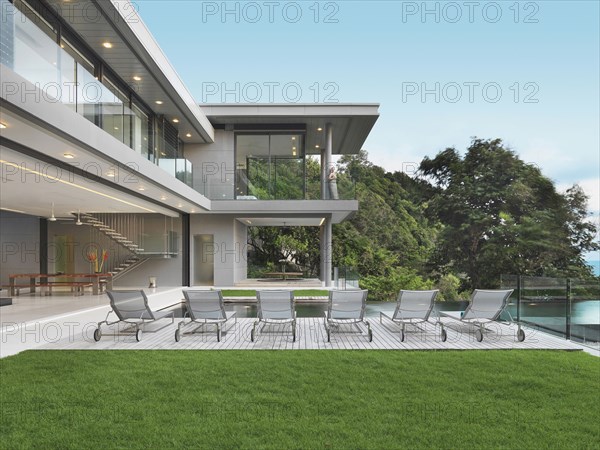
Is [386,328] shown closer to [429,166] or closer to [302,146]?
[302,146]

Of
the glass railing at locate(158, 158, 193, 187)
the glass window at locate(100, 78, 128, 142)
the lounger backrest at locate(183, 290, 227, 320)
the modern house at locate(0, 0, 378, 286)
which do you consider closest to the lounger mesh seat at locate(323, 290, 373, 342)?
the lounger backrest at locate(183, 290, 227, 320)

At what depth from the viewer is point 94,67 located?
11.7 metres

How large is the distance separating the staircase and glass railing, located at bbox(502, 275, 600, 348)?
14.1 meters

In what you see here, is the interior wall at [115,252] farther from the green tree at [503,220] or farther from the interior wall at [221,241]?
the green tree at [503,220]

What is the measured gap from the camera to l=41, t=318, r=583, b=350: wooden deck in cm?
723

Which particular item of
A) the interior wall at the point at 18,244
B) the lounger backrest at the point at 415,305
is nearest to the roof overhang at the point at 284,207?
the interior wall at the point at 18,244

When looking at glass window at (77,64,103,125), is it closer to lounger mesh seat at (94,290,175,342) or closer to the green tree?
lounger mesh seat at (94,290,175,342)

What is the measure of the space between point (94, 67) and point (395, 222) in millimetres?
27140

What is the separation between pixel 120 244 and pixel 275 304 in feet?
37.0

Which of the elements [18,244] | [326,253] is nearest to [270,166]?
[326,253]

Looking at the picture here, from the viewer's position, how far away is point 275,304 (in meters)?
8.27

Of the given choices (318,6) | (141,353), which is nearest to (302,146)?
(318,6)

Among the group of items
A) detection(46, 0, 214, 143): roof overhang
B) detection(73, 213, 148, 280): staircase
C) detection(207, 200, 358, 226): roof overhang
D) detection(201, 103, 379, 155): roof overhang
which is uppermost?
detection(201, 103, 379, 155): roof overhang

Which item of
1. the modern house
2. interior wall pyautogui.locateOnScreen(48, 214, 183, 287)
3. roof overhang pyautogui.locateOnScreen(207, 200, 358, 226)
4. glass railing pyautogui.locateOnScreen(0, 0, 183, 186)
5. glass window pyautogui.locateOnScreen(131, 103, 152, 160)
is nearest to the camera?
glass railing pyautogui.locateOnScreen(0, 0, 183, 186)
